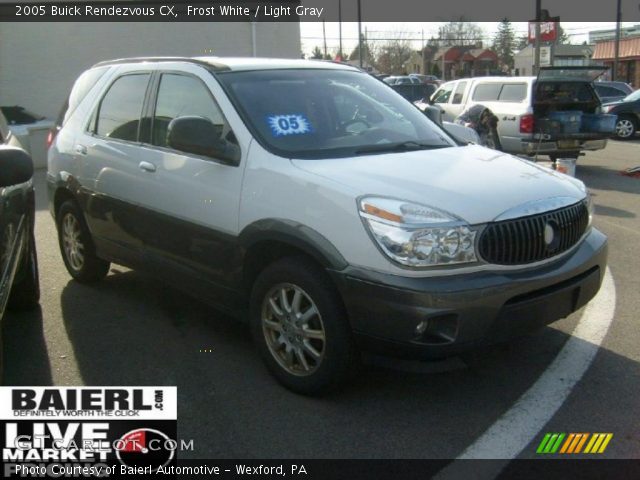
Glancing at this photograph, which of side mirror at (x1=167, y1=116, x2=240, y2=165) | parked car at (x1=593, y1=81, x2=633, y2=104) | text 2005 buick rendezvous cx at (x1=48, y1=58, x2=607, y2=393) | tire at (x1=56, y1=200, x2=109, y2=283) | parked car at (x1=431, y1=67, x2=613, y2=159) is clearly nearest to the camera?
text 2005 buick rendezvous cx at (x1=48, y1=58, x2=607, y2=393)

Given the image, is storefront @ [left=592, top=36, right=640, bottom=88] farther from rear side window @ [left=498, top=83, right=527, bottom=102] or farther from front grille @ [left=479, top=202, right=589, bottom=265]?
front grille @ [left=479, top=202, right=589, bottom=265]

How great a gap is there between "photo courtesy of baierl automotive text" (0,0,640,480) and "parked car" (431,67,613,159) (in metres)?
6.99

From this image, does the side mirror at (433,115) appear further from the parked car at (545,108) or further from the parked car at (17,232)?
the parked car at (545,108)

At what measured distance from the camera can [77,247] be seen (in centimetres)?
596

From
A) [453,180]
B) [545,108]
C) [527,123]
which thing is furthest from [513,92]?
[453,180]

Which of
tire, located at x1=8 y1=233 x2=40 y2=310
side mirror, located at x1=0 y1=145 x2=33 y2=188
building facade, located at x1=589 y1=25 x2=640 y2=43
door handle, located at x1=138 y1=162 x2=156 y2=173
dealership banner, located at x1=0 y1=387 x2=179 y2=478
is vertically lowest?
dealership banner, located at x1=0 y1=387 x2=179 y2=478

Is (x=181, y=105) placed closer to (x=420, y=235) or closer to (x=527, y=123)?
(x=420, y=235)

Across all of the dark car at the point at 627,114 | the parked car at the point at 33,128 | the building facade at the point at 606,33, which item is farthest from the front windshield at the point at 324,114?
the building facade at the point at 606,33

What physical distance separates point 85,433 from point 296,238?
1.44 meters

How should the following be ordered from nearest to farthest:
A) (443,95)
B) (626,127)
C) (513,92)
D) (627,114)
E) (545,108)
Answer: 1. (545,108)
2. (513,92)
3. (443,95)
4. (627,114)
5. (626,127)

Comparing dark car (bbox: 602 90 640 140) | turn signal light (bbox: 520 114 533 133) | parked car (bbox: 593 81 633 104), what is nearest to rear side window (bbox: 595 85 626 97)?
parked car (bbox: 593 81 633 104)

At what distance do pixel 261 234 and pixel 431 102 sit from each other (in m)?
12.2

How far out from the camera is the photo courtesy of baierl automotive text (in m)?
3.35

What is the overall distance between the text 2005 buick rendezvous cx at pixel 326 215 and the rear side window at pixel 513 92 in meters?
8.96
